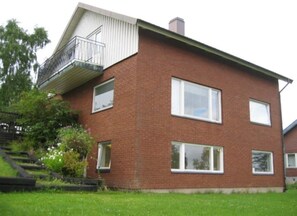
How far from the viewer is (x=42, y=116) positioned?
53.0ft

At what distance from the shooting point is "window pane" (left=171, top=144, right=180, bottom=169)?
1349 cm

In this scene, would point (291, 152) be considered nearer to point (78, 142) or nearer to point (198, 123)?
point (198, 123)

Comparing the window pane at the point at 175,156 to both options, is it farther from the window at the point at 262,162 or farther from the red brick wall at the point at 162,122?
the window at the point at 262,162

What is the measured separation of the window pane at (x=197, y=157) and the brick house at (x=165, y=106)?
41 millimetres

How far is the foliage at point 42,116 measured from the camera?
1572cm

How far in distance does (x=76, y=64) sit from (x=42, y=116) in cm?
335

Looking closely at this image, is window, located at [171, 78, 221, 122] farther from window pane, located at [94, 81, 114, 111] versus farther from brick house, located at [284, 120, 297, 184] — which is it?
brick house, located at [284, 120, 297, 184]

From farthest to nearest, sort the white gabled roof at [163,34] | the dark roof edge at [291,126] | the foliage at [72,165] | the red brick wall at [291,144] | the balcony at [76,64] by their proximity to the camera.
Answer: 1. the dark roof edge at [291,126]
2. the red brick wall at [291,144]
3. the balcony at [76,64]
4. the white gabled roof at [163,34]
5. the foliage at [72,165]

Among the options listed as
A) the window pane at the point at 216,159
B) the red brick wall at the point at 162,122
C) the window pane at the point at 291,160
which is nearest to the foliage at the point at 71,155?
the red brick wall at the point at 162,122

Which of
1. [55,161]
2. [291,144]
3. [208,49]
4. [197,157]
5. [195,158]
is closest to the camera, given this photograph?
[55,161]

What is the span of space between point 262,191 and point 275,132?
3539 millimetres

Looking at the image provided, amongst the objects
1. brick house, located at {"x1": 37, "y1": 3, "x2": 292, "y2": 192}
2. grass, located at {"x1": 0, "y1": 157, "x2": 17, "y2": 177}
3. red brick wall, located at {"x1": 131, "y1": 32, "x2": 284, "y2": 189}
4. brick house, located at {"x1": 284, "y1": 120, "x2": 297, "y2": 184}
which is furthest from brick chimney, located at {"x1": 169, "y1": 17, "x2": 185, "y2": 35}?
brick house, located at {"x1": 284, "y1": 120, "x2": 297, "y2": 184}

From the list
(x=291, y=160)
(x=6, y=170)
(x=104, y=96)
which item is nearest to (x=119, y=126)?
(x=104, y=96)

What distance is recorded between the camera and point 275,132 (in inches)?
743
